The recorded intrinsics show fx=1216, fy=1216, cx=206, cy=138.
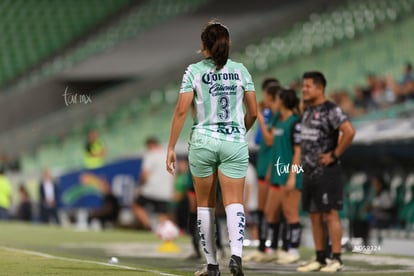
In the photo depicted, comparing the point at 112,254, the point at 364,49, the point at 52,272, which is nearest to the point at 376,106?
the point at 364,49

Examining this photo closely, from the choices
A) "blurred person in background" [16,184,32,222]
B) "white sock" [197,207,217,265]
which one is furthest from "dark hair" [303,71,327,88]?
"blurred person in background" [16,184,32,222]

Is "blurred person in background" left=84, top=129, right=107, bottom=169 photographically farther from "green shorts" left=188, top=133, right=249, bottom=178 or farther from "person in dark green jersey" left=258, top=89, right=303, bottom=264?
"green shorts" left=188, top=133, right=249, bottom=178

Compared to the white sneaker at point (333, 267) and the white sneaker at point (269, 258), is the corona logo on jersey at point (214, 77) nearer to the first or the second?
the white sneaker at point (333, 267)

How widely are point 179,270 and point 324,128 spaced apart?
75.7 inches

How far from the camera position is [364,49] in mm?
27641

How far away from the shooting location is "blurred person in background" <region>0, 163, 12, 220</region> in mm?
26589

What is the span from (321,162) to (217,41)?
8.54ft

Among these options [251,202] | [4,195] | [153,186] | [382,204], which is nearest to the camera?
[382,204]

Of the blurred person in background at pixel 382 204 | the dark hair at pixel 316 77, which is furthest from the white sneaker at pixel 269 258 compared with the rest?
the blurred person in background at pixel 382 204

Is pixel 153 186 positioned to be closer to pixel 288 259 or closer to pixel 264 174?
pixel 264 174

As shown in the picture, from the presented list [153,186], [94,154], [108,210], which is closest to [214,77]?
[153,186]

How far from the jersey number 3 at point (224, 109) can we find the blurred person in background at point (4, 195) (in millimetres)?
17701

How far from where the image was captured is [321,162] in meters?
11.5

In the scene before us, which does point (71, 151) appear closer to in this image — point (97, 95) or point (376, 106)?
point (97, 95)
